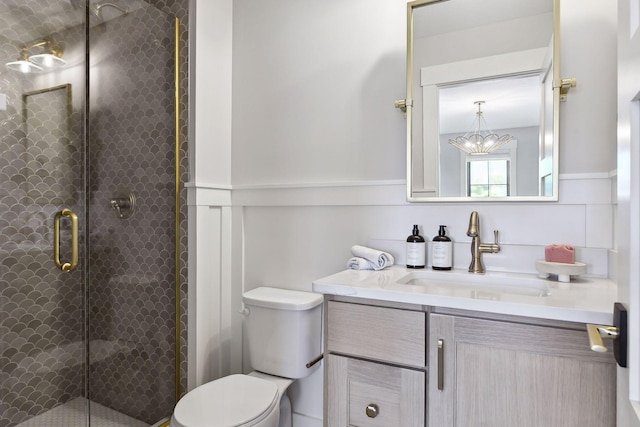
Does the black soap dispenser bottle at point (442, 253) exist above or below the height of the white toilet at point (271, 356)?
above

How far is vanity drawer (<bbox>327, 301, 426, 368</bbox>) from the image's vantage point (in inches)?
44.6

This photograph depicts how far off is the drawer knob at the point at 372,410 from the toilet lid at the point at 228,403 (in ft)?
1.31

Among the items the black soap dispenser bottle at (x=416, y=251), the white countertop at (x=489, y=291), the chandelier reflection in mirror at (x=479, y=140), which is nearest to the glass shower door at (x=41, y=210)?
the white countertop at (x=489, y=291)

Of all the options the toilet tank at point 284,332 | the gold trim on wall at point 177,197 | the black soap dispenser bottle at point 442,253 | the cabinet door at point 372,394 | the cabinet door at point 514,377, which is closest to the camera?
the cabinet door at point 514,377

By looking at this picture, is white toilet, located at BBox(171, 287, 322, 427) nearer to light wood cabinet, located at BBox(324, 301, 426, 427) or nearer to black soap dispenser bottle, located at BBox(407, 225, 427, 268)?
light wood cabinet, located at BBox(324, 301, 426, 427)

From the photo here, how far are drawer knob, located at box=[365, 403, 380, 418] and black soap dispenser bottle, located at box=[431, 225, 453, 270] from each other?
0.58 meters

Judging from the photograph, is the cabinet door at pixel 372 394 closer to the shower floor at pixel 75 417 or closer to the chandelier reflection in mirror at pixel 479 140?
the chandelier reflection in mirror at pixel 479 140

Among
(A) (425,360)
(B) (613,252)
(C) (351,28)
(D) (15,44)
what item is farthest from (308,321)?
(D) (15,44)

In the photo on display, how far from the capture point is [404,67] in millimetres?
1655

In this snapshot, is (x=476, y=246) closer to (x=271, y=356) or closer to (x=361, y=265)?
(x=361, y=265)

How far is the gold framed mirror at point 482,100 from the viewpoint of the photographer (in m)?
1.38

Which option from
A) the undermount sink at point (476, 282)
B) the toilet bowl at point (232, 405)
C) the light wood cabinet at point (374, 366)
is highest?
the undermount sink at point (476, 282)

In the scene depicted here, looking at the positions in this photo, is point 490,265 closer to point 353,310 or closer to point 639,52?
point 353,310

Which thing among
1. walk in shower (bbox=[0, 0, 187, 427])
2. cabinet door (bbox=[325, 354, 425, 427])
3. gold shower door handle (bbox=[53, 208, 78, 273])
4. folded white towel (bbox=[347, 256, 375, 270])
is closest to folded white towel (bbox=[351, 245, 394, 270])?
folded white towel (bbox=[347, 256, 375, 270])
